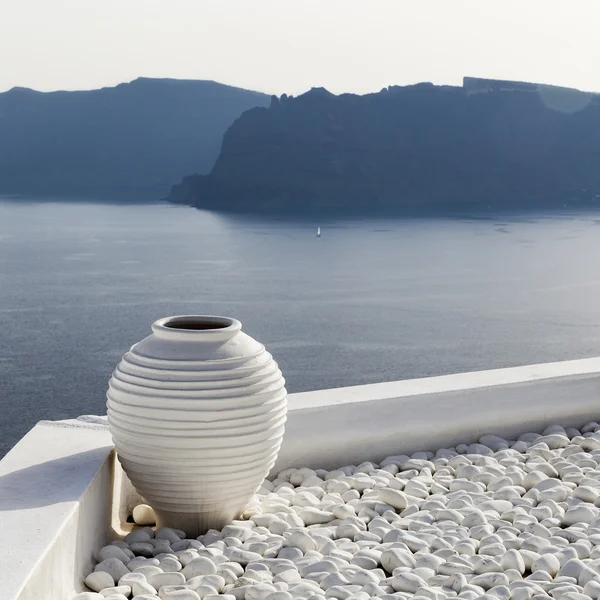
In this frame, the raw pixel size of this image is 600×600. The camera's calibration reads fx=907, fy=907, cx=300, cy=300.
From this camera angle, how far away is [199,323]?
206 cm

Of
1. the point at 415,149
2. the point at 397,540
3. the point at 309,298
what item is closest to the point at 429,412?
the point at 397,540

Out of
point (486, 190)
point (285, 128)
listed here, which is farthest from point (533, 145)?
point (285, 128)

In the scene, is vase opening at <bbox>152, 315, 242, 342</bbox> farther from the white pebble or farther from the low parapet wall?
the white pebble

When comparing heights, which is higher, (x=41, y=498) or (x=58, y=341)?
(x=41, y=498)

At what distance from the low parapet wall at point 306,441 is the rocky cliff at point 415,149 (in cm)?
8297

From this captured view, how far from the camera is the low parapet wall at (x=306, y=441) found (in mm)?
1514

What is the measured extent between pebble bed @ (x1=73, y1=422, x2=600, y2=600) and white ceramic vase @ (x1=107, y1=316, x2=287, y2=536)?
107mm

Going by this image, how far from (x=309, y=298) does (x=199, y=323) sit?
3741 centimetres

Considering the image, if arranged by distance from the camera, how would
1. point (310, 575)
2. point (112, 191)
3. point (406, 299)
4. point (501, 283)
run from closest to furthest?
point (310, 575) → point (406, 299) → point (501, 283) → point (112, 191)

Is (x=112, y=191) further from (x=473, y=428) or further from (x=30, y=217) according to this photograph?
(x=473, y=428)

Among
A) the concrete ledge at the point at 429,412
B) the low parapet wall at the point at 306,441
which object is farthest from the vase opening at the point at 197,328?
the concrete ledge at the point at 429,412

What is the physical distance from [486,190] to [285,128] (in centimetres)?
2033

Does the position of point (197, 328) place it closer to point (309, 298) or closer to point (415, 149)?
point (309, 298)

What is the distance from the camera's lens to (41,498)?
1686mm
